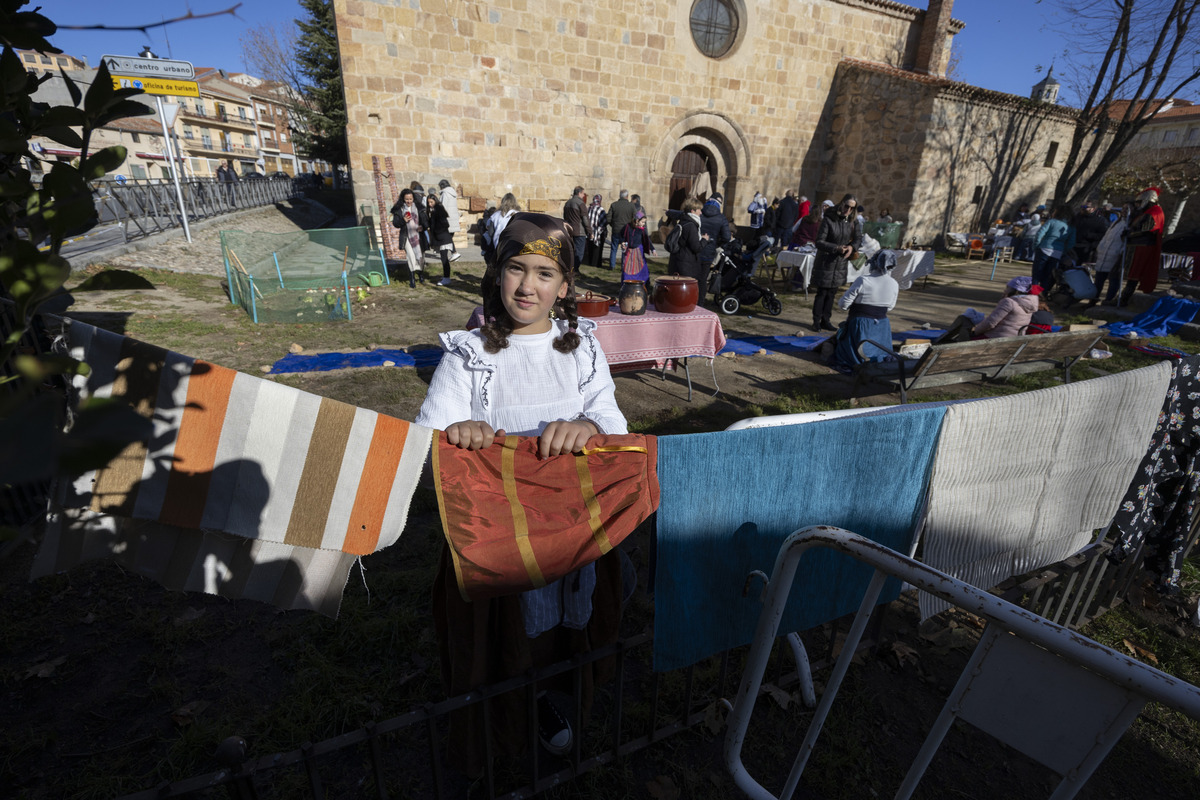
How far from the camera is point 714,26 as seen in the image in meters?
16.2

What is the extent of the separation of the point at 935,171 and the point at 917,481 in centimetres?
1980

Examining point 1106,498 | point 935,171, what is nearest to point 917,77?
point 935,171

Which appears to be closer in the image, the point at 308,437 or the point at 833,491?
the point at 308,437

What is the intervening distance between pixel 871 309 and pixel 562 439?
6027 mm

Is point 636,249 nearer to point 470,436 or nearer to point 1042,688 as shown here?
point 470,436

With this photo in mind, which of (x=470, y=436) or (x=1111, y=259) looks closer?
(x=470, y=436)

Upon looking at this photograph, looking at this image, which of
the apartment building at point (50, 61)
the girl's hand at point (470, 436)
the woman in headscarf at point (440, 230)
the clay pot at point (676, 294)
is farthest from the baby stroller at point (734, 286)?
the girl's hand at point (470, 436)

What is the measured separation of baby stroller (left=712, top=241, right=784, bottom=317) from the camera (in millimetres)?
9922

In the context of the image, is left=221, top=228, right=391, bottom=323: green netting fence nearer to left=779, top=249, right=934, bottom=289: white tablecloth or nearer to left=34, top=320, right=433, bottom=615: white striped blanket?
left=34, top=320, right=433, bottom=615: white striped blanket

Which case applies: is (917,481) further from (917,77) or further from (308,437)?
(917,77)

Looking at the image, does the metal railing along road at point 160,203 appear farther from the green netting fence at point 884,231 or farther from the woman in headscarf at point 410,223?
the green netting fence at point 884,231

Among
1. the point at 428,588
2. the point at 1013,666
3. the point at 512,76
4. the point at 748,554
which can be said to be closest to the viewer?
the point at 1013,666

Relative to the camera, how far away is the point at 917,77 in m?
16.5

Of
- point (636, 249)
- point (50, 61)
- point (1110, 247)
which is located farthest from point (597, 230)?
point (1110, 247)
